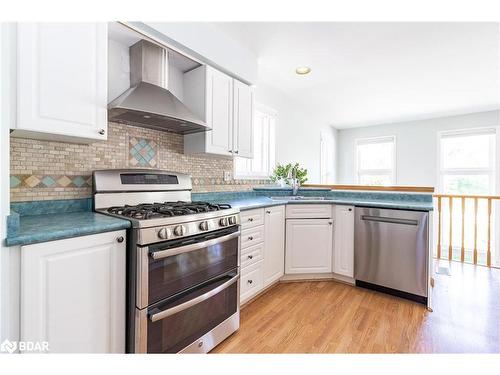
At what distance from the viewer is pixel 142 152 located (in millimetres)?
1951

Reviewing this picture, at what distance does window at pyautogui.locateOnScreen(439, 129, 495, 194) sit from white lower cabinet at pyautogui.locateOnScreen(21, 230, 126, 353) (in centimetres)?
561

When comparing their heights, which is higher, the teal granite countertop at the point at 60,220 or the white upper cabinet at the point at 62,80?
the white upper cabinet at the point at 62,80

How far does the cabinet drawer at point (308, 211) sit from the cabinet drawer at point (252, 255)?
21.5 inches

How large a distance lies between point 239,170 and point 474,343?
101 inches

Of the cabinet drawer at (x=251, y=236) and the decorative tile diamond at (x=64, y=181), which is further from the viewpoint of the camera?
the cabinet drawer at (x=251, y=236)

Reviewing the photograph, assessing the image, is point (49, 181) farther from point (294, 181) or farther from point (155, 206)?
point (294, 181)

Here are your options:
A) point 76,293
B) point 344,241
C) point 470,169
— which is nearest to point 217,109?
point 76,293

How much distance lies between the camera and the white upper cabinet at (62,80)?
1.13 m

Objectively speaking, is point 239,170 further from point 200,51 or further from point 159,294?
point 159,294

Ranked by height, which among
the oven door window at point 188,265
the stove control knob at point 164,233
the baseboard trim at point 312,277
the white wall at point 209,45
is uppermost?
the white wall at point 209,45

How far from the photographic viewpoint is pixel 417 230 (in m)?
2.19

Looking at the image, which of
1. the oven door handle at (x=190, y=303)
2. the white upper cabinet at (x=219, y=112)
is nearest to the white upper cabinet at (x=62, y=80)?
the white upper cabinet at (x=219, y=112)

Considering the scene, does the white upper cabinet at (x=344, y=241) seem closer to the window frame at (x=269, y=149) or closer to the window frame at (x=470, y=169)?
the window frame at (x=269, y=149)
